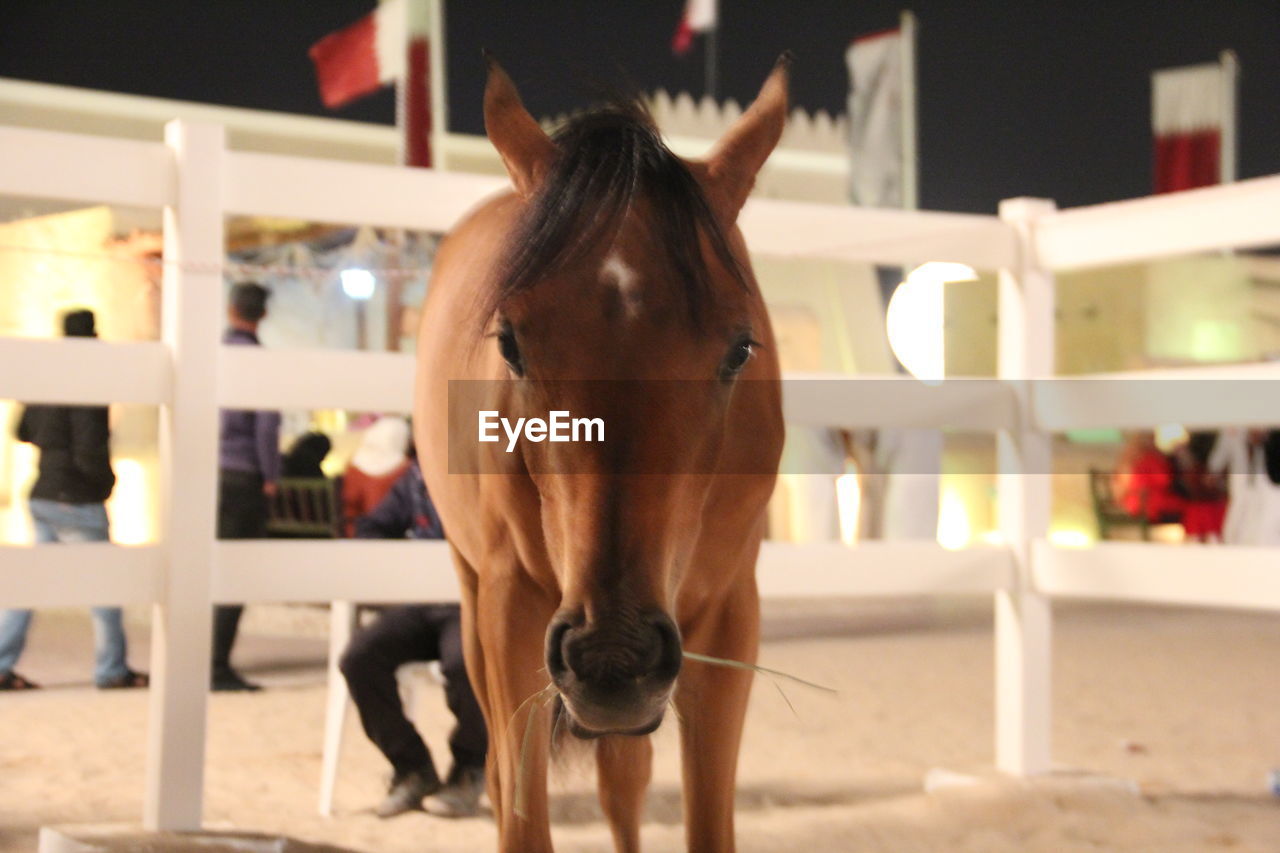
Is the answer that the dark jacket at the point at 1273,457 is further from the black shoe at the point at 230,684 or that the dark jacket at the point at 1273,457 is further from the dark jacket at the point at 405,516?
the black shoe at the point at 230,684

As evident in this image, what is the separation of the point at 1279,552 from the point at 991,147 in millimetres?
13871

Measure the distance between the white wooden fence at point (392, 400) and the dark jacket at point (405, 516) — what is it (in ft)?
1.99

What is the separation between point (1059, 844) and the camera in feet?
9.70

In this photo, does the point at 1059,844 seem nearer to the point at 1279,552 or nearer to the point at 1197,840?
the point at 1197,840

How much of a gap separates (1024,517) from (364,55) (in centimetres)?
550

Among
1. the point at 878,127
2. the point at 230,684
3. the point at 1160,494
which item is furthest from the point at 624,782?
the point at 878,127

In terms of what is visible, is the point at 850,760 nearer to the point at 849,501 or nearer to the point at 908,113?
the point at 849,501

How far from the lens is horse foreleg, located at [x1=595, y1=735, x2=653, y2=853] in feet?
7.72

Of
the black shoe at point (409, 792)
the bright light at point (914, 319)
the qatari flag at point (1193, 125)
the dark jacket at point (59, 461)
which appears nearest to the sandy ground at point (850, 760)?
the black shoe at point (409, 792)

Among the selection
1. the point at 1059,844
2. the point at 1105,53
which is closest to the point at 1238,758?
the point at 1059,844

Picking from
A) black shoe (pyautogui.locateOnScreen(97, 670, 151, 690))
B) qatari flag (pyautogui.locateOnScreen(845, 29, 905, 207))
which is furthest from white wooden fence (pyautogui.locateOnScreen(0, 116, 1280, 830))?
qatari flag (pyautogui.locateOnScreen(845, 29, 905, 207))

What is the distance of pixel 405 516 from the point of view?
149 inches

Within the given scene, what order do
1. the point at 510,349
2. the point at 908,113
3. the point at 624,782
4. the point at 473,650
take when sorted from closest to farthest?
the point at 510,349, the point at 624,782, the point at 473,650, the point at 908,113

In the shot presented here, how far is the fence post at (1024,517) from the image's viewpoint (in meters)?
3.62
